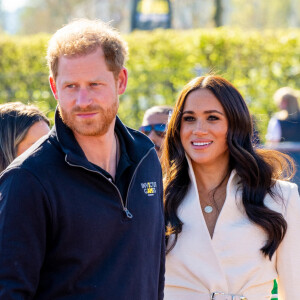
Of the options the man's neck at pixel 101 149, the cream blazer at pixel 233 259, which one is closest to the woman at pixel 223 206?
the cream blazer at pixel 233 259

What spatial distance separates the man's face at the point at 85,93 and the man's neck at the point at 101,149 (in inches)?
2.6

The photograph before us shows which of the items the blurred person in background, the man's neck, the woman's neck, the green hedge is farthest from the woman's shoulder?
the green hedge

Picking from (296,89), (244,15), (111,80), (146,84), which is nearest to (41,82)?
(146,84)

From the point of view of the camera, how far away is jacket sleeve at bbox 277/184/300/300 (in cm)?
329

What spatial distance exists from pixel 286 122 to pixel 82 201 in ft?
19.3

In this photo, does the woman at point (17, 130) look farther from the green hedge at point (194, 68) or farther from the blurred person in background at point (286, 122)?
the green hedge at point (194, 68)

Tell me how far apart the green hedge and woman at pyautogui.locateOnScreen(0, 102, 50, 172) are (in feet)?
19.8

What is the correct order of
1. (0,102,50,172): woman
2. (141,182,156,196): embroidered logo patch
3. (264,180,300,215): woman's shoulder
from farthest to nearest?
(0,102,50,172): woman
(264,180,300,215): woman's shoulder
(141,182,156,196): embroidered logo patch

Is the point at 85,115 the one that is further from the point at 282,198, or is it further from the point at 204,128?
the point at 282,198

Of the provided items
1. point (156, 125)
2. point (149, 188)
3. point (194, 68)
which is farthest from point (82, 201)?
point (194, 68)

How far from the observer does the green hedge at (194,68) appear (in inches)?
400

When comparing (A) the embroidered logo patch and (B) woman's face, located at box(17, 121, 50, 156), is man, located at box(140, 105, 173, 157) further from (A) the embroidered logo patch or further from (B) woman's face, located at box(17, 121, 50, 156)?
(A) the embroidered logo patch

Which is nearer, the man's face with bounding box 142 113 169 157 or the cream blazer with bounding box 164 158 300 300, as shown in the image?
the cream blazer with bounding box 164 158 300 300

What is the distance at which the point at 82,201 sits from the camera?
7.98ft
